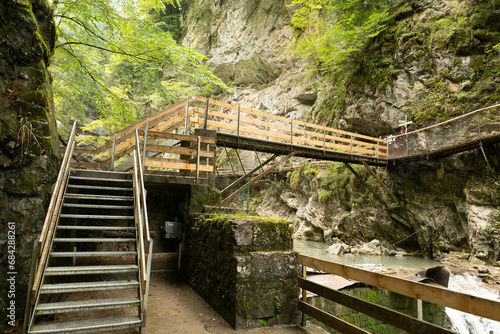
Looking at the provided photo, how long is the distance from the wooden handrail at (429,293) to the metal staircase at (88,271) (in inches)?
88.4

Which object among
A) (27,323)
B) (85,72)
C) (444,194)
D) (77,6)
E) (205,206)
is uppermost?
(77,6)

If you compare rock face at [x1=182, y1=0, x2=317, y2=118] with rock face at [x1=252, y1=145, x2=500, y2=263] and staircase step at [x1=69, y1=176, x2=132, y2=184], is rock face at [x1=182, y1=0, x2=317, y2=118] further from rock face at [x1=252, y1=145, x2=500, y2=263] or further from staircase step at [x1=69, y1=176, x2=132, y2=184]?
staircase step at [x1=69, y1=176, x2=132, y2=184]

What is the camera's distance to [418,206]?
12266 mm

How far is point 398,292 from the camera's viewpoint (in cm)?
253

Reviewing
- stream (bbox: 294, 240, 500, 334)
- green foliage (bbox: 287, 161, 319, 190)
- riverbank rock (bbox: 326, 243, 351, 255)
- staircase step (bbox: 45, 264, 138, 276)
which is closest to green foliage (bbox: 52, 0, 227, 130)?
staircase step (bbox: 45, 264, 138, 276)

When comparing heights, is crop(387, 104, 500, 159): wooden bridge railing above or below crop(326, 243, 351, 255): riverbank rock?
above

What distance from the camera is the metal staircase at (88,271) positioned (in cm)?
295

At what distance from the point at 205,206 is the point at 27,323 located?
10.4 ft

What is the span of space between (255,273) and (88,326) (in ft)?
6.14

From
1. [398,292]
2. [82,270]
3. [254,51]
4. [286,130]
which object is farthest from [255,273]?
[254,51]

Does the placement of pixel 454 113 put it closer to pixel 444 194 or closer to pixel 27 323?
pixel 444 194

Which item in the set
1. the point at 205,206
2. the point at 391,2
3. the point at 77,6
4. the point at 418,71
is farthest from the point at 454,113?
the point at 77,6

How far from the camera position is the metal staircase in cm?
295

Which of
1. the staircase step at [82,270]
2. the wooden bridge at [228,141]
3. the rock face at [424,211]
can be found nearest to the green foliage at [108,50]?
the wooden bridge at [228,141]
